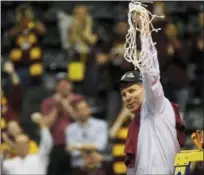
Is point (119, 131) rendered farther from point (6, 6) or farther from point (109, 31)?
point (6, 6)

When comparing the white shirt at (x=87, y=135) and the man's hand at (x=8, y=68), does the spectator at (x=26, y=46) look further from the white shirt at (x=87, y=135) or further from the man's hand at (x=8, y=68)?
the white shirt at (x=87, y=135)

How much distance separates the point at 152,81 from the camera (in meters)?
7.59

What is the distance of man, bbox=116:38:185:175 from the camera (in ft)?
25.2

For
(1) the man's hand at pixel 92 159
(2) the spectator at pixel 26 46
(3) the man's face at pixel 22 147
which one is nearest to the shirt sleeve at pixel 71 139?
(1) the man's hand at pixel 92 159

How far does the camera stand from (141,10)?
7.59 metres

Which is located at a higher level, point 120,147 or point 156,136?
point 156,136

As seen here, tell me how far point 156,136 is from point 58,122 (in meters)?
5.89

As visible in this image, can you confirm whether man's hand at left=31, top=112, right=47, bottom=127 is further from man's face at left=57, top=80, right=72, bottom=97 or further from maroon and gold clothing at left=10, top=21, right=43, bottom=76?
maroon and gold clothing at left=10, top=21, right=43, bottom=76

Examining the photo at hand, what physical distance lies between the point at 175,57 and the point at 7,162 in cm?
364

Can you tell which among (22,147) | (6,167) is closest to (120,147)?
(22,147)

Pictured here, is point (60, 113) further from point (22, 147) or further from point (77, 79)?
point (77, 79)

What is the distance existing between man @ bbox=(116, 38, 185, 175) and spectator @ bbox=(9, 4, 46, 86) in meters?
7.68

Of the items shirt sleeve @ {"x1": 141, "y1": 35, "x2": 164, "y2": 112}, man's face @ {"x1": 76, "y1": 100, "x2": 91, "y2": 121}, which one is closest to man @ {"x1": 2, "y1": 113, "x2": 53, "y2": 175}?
man's face @ {"x1": 76, "y1": 100, "x2": 91, "y2": 121}

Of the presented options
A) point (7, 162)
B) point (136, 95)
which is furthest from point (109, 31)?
point (136, 95)
